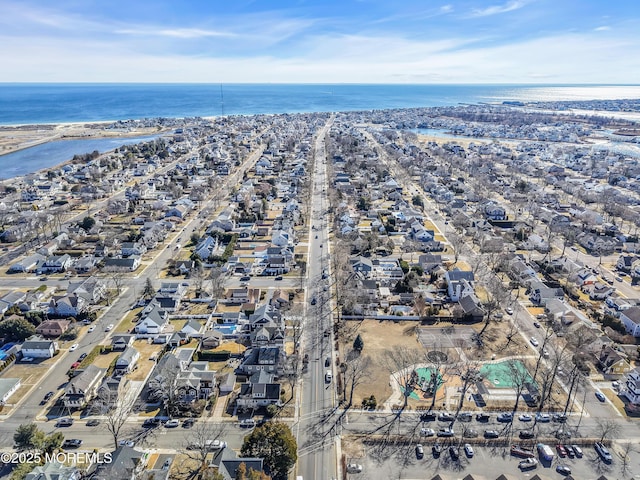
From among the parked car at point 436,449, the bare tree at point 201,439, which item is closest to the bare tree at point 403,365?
the parked car at point 436,449

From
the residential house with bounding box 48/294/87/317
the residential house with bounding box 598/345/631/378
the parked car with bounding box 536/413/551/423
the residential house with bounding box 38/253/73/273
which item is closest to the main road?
the parked car with bounding box 536/413/551/423

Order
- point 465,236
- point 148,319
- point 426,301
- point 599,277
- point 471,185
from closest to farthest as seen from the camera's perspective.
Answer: point 148,319 → point 426,301 → point 599,277 → point 465,236 → point 471,185

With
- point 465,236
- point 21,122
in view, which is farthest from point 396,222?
point 21,122

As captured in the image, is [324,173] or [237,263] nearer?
[237,263]

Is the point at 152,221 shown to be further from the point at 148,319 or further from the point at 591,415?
the point at 591,415

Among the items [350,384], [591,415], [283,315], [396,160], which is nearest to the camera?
[591,415]

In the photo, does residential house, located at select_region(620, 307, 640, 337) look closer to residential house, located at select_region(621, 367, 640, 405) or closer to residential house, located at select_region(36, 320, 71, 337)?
residential house, located at select_region(621, 367, 640, 405)

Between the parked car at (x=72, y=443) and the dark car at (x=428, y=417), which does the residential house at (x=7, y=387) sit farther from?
the dark car at (x=428, y=417)
